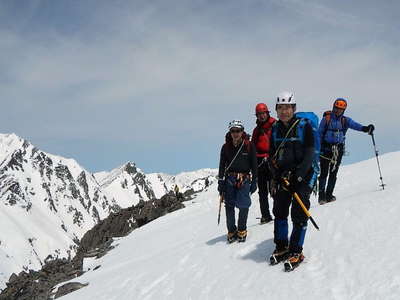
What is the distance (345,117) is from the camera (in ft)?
42.2

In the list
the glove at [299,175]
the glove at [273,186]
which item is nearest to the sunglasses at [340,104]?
the glove at [273,186]

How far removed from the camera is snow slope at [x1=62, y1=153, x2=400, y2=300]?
22.5 feet

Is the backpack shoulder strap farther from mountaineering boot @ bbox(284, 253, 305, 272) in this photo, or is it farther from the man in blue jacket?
mountaineering boot @ bbox(284, 253, 305, 272)

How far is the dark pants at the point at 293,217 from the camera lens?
801 centimetres

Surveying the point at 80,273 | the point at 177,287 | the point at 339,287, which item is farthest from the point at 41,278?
the point at 339,287

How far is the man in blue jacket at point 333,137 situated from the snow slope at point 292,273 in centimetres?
172

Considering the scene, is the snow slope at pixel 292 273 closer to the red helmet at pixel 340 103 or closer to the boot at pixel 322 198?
the boot at pixel 322 198

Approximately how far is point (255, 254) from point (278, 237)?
1.29 meters

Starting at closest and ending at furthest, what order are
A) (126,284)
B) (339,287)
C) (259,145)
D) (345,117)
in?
(339,287), (126,284), (259,145), (345,117)

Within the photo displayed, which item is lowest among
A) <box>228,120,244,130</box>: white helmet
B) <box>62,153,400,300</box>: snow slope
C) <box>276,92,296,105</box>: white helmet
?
<box>62,153,400,300</box>: snow slope

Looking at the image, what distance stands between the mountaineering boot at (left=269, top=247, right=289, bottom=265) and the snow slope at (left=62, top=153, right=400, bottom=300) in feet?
0.47

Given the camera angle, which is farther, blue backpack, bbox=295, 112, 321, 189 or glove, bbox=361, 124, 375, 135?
glove, bbox=361, 124, 375, 135

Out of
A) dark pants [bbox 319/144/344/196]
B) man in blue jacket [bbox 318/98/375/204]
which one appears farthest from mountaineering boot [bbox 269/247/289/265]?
dark pants [bbox 319/144/344/196]

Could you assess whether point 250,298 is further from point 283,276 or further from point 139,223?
point 139,223
